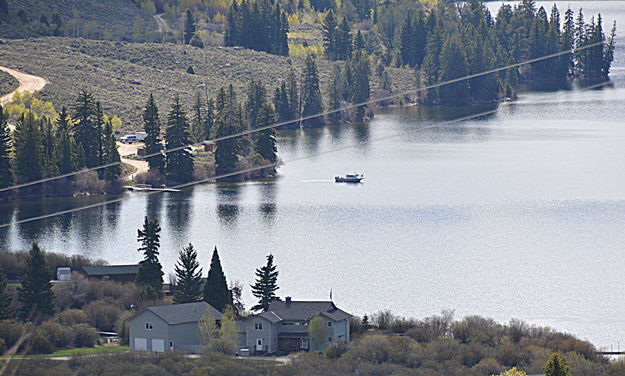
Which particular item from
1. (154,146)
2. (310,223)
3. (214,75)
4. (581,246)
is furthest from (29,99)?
(581,246)

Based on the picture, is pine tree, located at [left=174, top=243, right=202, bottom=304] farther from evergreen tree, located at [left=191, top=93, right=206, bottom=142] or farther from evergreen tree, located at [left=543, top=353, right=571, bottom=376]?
evergreen tree, located at [left=191, top=93, right=206, bottom=142]

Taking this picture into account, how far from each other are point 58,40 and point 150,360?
84.2 meters

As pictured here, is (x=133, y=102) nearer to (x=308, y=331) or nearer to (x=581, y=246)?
(x=581, y=246)

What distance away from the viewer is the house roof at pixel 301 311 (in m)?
51.2

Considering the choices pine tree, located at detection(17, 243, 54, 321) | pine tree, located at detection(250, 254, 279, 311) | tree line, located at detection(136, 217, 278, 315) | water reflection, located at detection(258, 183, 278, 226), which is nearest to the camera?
pine tree, located at detection(17, 243, 54, 321)

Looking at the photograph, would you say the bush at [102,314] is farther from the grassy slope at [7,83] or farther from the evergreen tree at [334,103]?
the evergreen tree at [334,103]

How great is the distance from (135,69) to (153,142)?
35633mm

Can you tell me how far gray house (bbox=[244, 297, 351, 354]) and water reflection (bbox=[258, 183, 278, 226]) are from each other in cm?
2308

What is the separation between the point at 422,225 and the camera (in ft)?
241

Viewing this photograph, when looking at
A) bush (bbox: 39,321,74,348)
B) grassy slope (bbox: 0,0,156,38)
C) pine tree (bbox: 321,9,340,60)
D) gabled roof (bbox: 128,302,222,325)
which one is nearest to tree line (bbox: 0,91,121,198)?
gabled roof (bbox: 128,302,222,325)

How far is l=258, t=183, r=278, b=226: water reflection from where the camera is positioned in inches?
2990

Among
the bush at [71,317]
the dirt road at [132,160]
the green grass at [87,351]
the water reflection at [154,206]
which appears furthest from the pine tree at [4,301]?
the dirt road at [132,160]

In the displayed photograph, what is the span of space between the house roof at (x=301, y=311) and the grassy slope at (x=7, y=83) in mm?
59540

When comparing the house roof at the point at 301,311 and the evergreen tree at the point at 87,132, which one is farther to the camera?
the evergreen tree at the point at 87,132
